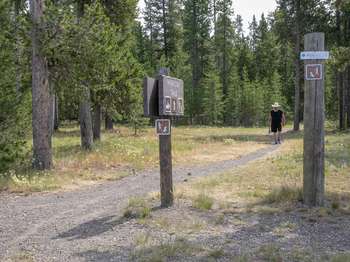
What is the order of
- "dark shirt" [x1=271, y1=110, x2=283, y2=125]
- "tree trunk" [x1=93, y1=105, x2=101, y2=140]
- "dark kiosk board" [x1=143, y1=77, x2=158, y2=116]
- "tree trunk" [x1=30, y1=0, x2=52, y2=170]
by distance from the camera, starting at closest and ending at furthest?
"dark kiosk board" [x1=143, y1=77, x2=158, y2=116] → "tree trunk" [x1=30, y1=0, x2=52, y2=170] → "dark shirt" [x1=271, y1=110, x2=283, y2=125] → "tree trunk" [x1=93, y1=105, x2=101, y2=140]

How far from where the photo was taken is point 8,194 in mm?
9742

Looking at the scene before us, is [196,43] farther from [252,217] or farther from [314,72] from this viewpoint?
[252,217]

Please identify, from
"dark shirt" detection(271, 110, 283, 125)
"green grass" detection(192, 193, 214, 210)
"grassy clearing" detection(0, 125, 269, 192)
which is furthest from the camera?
"dark shirt" detection(271, 110, 283, 125)

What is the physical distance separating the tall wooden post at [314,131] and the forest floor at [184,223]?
305 millimetres

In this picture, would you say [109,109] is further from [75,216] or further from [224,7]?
[224,7]

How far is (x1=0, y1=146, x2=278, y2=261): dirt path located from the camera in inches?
231

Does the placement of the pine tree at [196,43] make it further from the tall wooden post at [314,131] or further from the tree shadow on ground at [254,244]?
the tree shadow on ground at [254,244]

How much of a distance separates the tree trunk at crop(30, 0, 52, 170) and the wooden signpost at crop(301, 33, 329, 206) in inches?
280

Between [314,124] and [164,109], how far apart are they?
242cm

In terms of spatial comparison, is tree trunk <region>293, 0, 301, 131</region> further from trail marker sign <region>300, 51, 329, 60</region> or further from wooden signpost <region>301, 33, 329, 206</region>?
trail marker sign <region>300, 51, 329, 60</region>

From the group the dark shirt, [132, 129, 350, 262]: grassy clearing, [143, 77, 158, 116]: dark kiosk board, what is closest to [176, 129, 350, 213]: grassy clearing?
[132, 129, 350, 262]: grassy clearing

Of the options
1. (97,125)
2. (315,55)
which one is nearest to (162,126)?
(315,55)

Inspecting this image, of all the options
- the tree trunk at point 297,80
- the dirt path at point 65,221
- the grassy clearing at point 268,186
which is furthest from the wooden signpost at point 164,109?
the tree trunk at point 297,80

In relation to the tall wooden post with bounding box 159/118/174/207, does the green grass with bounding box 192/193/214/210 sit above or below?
below
